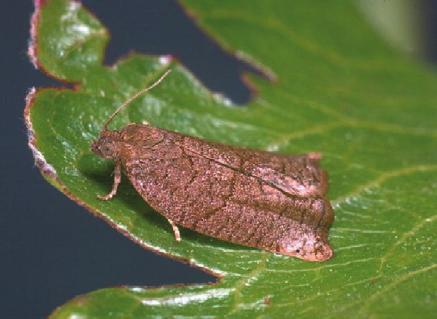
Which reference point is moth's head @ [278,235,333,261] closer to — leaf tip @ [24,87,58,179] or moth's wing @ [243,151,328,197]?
moth's wing @ [243,151,328,197]

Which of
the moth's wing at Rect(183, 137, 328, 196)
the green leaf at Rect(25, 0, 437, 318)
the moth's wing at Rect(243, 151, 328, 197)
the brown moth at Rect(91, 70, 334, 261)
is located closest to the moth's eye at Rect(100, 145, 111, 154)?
the brown moth at Rect(91, 70, 334, 261)

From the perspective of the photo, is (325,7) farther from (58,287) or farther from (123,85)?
(58,287)

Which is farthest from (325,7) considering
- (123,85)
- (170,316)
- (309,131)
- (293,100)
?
(170,316)

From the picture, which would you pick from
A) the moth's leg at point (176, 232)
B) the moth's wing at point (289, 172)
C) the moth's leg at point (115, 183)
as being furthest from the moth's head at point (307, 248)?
the moth's leg at point (115, 183)

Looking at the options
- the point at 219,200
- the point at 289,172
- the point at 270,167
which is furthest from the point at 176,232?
the point at 289,172

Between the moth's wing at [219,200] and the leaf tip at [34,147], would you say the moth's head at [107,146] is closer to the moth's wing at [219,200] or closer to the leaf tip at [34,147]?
the moth's wing at [219,200]
